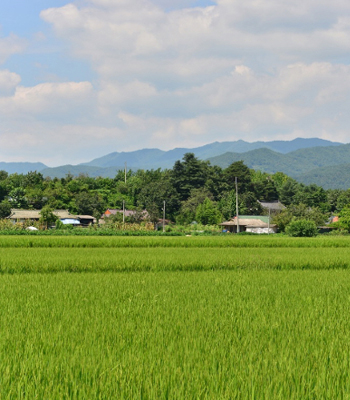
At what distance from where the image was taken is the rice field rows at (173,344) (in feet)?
10.1

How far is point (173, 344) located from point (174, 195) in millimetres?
68937

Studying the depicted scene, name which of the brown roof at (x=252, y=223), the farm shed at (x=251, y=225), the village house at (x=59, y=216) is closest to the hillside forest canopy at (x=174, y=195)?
the village house at (x=59, y=216)

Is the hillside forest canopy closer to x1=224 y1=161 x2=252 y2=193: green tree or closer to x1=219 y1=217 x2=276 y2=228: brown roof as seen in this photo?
x1=224 y1=161 x2=252 y2=193: green tree

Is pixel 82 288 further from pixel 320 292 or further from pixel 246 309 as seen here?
pixel 320 292

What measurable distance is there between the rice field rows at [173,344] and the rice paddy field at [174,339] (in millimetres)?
13

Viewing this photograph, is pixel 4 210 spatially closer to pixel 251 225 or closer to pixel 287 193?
pixel 251 225

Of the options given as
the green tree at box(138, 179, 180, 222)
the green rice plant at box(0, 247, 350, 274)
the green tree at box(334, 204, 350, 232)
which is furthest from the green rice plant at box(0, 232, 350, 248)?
the green tree at box(138, 179, 180, 222)

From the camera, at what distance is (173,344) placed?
409 centimetres

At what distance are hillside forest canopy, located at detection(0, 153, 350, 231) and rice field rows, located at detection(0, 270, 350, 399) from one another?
182ft

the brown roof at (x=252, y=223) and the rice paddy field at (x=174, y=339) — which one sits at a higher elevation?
the rice paddy field at (x=174, y=339)

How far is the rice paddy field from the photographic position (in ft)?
10.1

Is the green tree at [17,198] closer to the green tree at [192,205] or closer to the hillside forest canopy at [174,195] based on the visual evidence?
the hillside forest canopy at [174,195]

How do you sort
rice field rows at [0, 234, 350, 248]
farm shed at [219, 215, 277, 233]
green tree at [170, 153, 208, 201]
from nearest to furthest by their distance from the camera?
rice field rows at [0, 234, 350, 248]
farm shed at [219, 215, 277, 233]
green tree at [170, 153, 208, 201]

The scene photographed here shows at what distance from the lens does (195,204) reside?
227 feet
